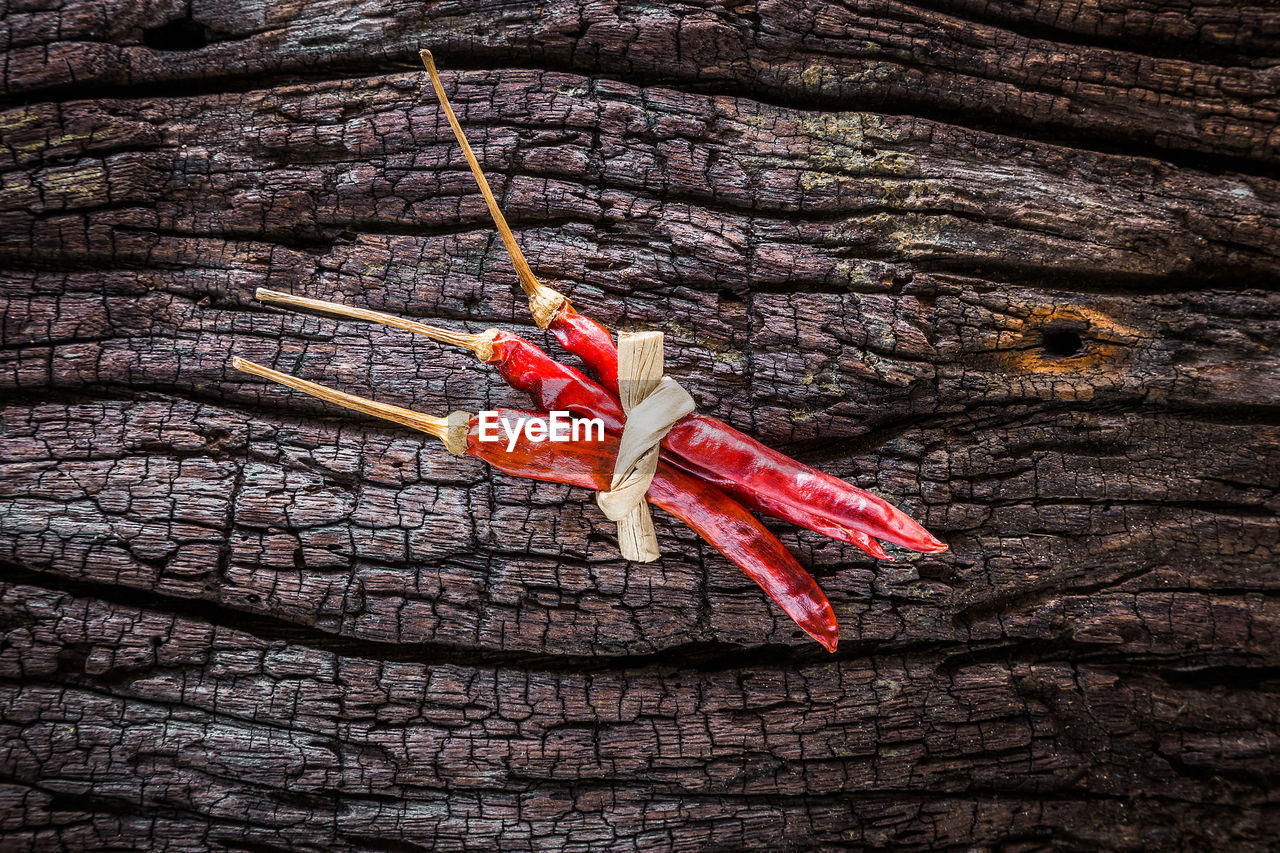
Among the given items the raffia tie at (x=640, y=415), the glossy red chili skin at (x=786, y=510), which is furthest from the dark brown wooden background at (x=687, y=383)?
the raffia tie at (x=640, y=415)

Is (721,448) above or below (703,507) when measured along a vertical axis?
above

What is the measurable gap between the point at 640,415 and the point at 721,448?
31cm

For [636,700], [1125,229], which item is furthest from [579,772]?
[1125,229]

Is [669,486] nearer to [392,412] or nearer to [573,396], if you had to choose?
[573,396]

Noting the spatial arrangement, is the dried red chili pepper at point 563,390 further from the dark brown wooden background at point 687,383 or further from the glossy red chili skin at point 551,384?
the dark brown wooden background at point 687,383

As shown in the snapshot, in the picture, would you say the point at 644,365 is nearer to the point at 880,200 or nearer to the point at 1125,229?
the point at 880,200

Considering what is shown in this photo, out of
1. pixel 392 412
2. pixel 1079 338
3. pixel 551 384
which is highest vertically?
pixel 1079 338

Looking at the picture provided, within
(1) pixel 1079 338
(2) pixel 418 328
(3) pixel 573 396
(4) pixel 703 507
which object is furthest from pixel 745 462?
(1) pixel 1079 338

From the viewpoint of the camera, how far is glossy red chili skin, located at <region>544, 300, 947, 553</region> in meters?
2.21

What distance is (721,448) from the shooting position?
2.26 meters

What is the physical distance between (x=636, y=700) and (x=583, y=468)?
90cm

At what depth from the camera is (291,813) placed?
240 centimetres

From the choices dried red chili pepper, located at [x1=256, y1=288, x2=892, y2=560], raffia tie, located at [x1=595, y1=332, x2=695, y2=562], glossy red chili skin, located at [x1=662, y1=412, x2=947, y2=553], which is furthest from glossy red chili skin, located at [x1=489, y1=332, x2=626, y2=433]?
glossy red chili skin, located at [x1=662, y1=412, x2=947, y2=553]

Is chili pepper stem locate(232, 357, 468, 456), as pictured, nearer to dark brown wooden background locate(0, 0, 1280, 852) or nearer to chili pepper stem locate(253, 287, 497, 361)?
chili pepper stem locate(253, 287, 497, 361)
